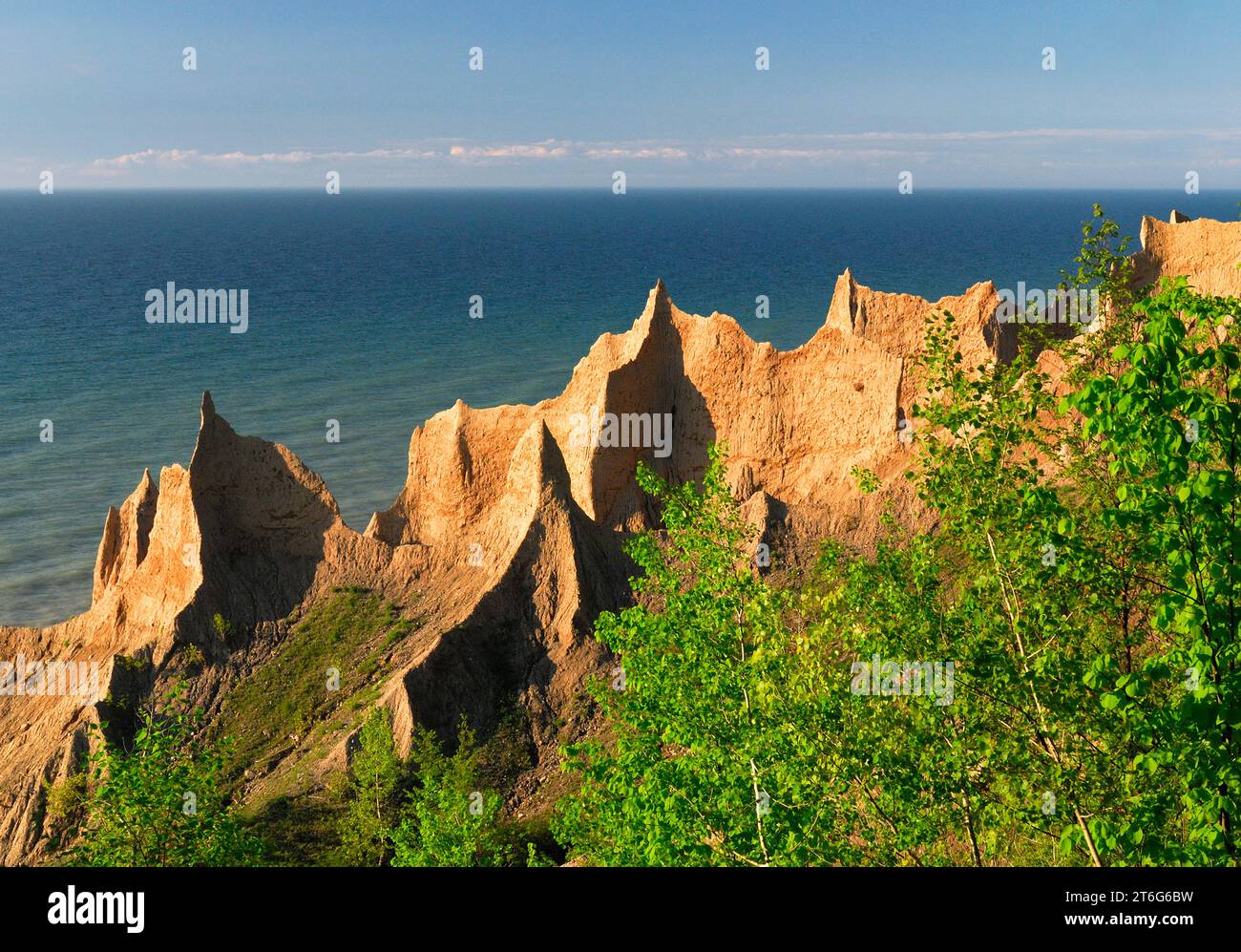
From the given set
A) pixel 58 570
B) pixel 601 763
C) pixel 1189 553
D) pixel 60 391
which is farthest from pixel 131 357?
pixel 1189 553

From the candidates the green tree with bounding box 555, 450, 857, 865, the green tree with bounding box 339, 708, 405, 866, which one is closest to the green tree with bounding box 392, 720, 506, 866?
the green tree with bounding box 339, 708, 405, 866

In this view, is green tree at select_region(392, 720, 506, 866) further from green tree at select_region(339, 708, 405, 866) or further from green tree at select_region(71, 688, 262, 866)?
green tree at select_region(71, 688, 262, 866)

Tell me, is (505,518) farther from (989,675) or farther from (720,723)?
(989,675)

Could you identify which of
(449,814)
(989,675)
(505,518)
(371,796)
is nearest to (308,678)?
(371,796)

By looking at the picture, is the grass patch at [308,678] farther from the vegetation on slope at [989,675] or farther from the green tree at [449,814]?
the vegetation on slope at [989,675]

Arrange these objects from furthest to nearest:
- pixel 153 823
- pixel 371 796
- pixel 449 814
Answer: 1. pixel 371 796
2. pixel 449 814
3. pixel 153 823

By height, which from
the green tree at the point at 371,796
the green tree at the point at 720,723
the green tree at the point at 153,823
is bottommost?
the green tree at the point at 371,796

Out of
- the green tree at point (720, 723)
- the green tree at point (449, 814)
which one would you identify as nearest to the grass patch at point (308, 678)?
the green tree at point (449, 814)

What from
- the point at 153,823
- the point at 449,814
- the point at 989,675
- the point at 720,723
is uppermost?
the point at 989,675
